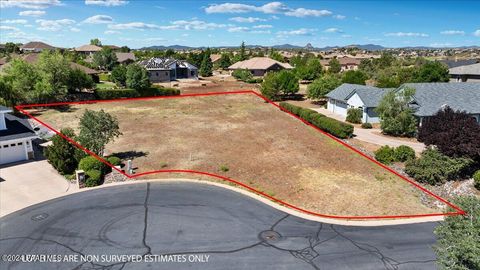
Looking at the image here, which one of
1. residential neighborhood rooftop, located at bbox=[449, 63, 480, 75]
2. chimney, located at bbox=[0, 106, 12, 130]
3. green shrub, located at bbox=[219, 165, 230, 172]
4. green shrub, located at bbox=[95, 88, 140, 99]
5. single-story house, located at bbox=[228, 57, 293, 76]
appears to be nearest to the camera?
green shrub, located at bbox=[219, 165, 230, 172]

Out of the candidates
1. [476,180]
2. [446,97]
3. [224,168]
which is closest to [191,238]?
[224,168]

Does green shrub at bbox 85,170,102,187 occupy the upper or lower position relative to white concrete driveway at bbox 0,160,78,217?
upper

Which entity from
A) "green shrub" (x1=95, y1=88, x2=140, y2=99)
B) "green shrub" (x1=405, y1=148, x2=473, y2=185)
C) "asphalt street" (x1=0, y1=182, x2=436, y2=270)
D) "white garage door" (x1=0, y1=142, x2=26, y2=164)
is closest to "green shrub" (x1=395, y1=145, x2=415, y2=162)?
"green shrub" (x1=405, y1=148, x2=473, y2=185)

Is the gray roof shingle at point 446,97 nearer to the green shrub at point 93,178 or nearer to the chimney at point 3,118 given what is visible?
the green shrub at point 93,178

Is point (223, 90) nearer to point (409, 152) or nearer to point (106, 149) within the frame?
point (106, 149)

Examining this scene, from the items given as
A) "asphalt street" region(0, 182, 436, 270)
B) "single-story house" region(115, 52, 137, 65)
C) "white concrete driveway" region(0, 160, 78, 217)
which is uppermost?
"single-story house" region(115, 52, 137, 65)

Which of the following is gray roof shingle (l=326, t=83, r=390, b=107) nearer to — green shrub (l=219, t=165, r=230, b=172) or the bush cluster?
the bush cluster

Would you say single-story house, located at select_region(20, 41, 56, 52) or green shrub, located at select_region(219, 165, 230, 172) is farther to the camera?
single-story house, located at select_region(20, 41, 56, 52)
